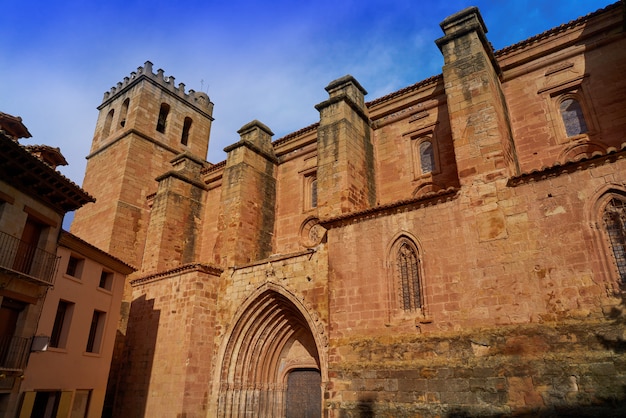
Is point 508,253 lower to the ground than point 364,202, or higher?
lower

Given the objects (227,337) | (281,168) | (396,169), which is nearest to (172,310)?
(227,337)

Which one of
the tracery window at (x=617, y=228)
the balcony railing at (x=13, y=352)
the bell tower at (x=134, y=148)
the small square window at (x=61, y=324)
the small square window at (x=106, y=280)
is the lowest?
the balcony railing at (x=13, y=352)

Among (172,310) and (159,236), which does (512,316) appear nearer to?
(172,310)

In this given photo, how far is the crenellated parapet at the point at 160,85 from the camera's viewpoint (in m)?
22.3

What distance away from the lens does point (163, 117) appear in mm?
22953

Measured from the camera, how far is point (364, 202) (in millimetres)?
11734

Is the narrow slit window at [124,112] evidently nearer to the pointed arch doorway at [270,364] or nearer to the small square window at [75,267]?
the small square window at [75,267]

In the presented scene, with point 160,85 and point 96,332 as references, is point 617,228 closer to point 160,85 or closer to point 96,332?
point 96,332

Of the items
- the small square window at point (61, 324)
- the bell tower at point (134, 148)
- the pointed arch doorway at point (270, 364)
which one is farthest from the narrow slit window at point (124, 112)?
the pointed arch doorway at point (270, 364)

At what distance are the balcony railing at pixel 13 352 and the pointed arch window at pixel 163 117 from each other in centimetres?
1509

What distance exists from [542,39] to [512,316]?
279 inches

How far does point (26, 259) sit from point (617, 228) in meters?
10.8

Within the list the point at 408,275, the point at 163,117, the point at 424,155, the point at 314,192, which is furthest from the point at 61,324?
the point at 163,117

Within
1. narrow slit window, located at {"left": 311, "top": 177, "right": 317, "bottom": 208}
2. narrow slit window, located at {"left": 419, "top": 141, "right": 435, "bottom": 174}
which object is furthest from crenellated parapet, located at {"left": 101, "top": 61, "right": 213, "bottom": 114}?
narrow slit window, located at {"left": 419, "top": 141, "right": 435, "bottom": 174}
